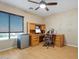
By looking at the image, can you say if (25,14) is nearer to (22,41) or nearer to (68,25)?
(22,41)

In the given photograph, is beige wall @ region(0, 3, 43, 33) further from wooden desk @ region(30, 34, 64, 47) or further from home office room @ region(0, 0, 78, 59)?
wooden desk @ region(30, 34, 64, 47)

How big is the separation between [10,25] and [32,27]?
172cm

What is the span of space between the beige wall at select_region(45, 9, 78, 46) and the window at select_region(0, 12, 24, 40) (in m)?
2.68

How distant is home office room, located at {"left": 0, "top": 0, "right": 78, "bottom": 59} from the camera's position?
376 cm

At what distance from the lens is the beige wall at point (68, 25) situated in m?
4.68

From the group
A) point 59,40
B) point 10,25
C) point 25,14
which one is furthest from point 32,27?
point 59,40

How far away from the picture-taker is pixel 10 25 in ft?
14.1

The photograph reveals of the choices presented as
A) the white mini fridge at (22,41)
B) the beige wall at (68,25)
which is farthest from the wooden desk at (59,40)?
the white mini fridge at (22,41)

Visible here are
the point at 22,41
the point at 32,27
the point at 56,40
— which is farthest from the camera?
the point at 32,27

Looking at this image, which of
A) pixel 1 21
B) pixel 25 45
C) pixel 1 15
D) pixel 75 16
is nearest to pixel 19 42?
pixel 25 45

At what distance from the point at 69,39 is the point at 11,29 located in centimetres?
383

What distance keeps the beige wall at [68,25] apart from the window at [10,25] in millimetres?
2679

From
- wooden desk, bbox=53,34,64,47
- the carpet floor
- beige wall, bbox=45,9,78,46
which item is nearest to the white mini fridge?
the carpet floor

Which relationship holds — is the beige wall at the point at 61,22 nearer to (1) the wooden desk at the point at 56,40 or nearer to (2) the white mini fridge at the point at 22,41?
(2) the white mini fridge at the point at 22,41
